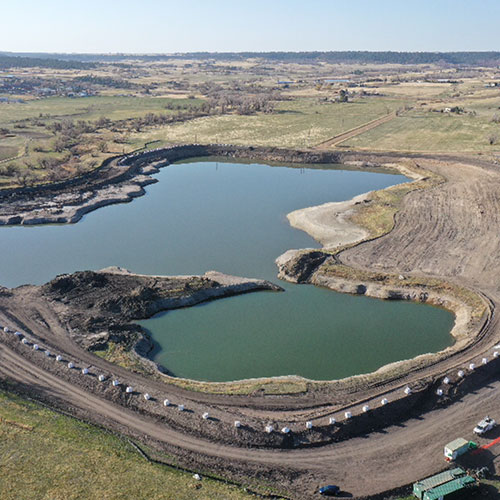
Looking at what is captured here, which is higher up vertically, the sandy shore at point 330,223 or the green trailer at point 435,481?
the sandy shore at point 330,223

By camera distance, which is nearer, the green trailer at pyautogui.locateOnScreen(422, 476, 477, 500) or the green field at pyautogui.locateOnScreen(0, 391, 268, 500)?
the green trailer at pyautogui.locateOnScreen(422, 476, 477, 500)

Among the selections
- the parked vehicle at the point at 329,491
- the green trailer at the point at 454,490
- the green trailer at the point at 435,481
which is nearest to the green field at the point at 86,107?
the parked vehicle at the point at 329,491

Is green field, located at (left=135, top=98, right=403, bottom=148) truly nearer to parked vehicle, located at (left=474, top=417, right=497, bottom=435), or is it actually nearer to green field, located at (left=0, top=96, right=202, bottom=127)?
green field, located at (left=0, top=96, right=202, bottom=127)

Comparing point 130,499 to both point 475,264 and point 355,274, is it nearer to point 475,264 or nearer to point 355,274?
point 355,274

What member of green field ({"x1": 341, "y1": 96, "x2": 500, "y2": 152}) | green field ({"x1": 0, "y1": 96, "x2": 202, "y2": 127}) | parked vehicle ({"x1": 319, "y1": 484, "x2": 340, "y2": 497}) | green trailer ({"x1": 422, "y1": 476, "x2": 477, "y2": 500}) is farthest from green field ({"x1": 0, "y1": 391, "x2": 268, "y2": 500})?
green field ({"x1": 0, "y1": 96, "x2": 202, "y2": 127})

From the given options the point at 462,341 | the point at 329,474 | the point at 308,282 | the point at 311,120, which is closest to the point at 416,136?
the point at 311,120

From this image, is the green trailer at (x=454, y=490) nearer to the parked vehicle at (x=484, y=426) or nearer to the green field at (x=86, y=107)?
the parked vehicle at (x=484, y=426)
